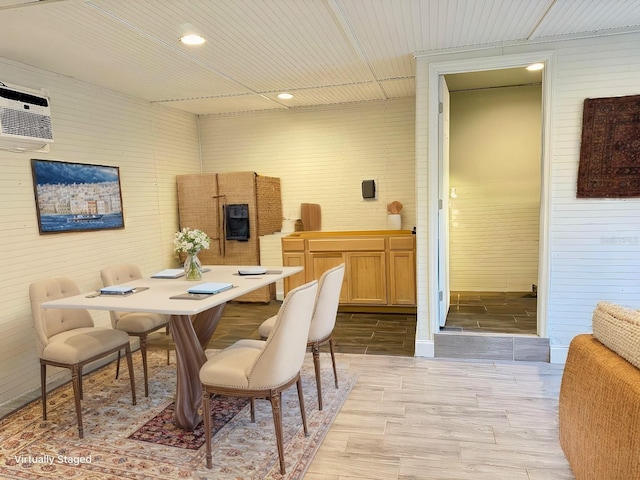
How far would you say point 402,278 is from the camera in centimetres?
494

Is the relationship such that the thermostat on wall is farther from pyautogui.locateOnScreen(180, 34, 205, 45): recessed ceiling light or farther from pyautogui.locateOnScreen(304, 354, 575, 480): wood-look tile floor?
pyautogui.locateOnScreen(180, 34, 205, 45): recessed ceiling light

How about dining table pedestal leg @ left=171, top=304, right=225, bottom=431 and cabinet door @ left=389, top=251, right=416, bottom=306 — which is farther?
cabinet door @ left=389, top=251, right=416, bottom=306

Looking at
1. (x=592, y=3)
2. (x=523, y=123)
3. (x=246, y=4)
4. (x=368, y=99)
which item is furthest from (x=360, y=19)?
(x=523, y=123)

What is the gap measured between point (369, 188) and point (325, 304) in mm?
3003

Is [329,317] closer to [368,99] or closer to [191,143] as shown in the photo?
[368,99]

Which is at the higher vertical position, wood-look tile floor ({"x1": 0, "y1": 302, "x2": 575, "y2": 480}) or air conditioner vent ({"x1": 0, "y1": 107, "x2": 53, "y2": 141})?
air conditioner vent ({"x1": 0, "y1": 107, "x2": 53, "y2": 141})

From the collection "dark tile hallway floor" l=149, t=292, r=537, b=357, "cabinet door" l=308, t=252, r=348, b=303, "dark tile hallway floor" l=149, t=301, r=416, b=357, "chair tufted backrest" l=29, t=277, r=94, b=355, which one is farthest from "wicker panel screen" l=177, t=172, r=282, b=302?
"chair tufted backrest" l=29, t=277, r=94, b=355

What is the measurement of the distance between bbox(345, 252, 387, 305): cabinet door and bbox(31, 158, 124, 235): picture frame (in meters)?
2.59

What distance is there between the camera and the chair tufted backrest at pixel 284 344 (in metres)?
2.11

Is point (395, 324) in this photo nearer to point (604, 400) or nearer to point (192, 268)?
point (192, 268)

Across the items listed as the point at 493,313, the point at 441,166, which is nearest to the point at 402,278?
the point at 493,313

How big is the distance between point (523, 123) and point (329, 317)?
3930mm

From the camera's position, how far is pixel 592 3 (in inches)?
105

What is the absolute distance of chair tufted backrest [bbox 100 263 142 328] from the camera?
11.2 ft
